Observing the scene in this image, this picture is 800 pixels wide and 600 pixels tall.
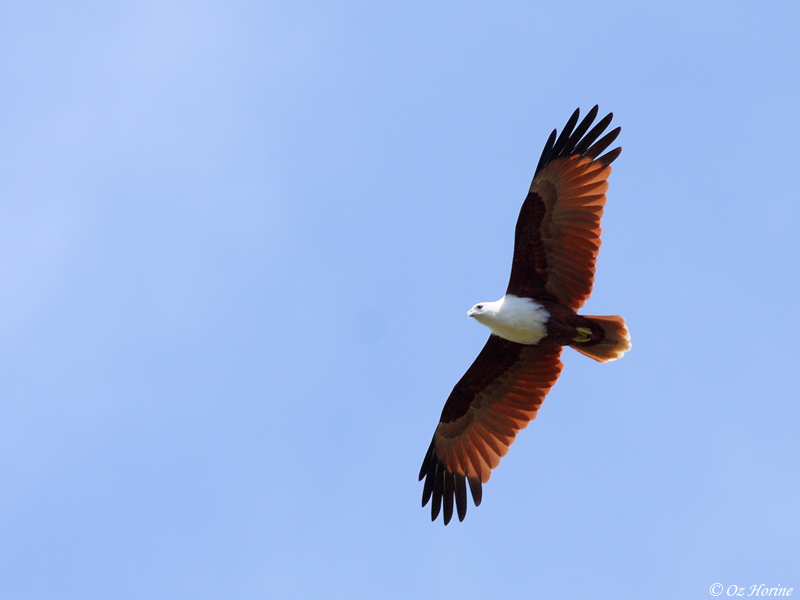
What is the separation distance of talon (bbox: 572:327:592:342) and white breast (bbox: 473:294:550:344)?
1.31 feet

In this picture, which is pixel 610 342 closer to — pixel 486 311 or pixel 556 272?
pixel 556 272

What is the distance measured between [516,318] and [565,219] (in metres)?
1.37

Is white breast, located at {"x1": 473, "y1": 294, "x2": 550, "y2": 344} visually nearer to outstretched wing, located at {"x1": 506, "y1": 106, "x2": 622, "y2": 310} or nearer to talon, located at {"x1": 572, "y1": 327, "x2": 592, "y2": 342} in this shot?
outstretched wing, located at {"x1": 506, "y1": 106, "x2": 622, "y2": 310}

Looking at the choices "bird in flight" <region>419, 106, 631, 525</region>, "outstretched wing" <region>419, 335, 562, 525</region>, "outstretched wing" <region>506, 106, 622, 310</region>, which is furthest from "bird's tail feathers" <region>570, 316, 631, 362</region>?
"outstretched wing" <region>419, 335, 562, 525</region>

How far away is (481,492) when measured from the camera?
39.3 feet

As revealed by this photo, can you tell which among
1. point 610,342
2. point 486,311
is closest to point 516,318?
point 486,311

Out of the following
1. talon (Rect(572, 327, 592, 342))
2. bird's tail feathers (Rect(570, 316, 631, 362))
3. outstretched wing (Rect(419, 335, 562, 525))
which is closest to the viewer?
bird's tail feathers (Rect(570, 316, 631, 362))

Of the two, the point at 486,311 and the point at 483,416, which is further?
the point at 483,416

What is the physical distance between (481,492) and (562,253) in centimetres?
350

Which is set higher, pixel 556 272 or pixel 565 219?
pixel 565 219

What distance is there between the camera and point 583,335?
10.9m

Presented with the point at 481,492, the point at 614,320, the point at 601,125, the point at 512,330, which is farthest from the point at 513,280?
the point at 481,492

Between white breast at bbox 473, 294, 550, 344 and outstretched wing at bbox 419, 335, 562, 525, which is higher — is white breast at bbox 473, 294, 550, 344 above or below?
above

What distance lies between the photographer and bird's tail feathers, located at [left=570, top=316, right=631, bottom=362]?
10.7 m
